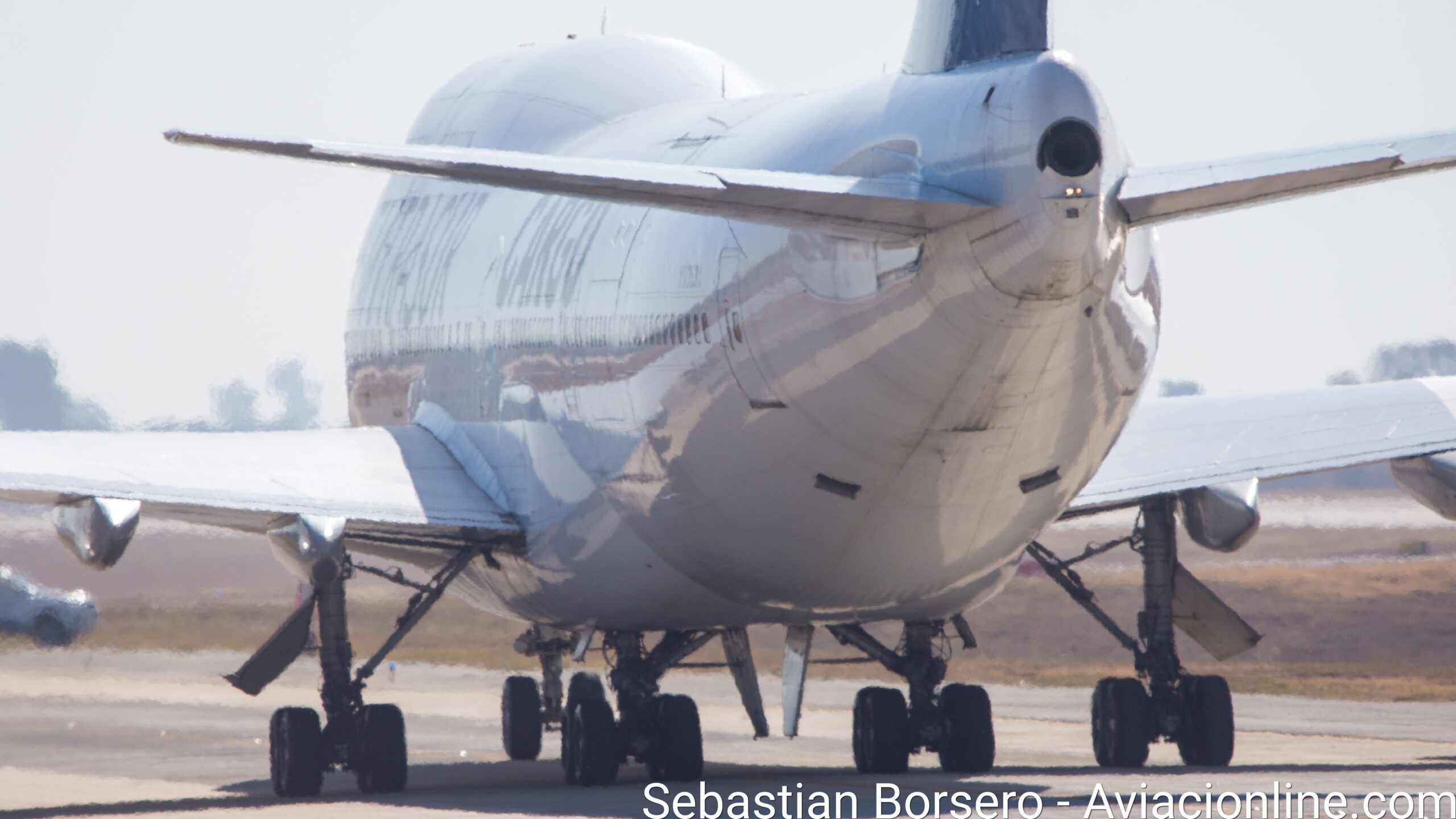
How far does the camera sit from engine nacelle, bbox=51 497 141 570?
1891 cm

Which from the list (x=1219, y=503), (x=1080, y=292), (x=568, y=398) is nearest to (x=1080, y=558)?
(x=1219, y=503)

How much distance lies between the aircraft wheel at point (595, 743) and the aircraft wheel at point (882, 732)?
2.40 meters

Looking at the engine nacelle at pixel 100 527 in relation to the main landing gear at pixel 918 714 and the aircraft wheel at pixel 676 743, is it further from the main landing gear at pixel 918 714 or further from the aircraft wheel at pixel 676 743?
the main landing gear at pixel 918 714

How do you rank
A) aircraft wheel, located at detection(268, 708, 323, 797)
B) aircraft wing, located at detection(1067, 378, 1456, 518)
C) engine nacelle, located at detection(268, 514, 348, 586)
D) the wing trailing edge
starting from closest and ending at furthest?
the wing trailing edge, engine nacelle, located at detection(268, 514, 348, 586), aircraft wheel, located at detection(268, 708, 323, 797), aircraft wing, located at detection(1067, 378, 1456, 518)

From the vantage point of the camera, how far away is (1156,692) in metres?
22.9

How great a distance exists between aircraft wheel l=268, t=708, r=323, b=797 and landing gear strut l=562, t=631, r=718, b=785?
258cm

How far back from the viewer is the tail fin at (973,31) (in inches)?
626

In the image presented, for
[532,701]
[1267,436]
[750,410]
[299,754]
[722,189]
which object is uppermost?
[722,189]

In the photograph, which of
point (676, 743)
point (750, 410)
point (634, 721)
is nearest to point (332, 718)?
point (634, 721)

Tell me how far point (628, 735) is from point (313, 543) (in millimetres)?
3235

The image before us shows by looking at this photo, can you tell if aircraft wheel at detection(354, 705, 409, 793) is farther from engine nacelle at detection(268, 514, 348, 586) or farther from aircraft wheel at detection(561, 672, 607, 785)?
aircraft wheel at detection(561, 672, 607, 785)

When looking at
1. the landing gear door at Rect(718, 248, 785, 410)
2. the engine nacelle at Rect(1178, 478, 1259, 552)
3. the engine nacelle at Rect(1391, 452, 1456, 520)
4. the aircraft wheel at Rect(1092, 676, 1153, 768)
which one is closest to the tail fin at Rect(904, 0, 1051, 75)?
the landing gear door at Rect(718, 248, 785, 410)

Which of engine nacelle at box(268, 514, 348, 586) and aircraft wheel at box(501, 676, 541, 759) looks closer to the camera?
engine nacelle at box(268, 514, 348, 586)

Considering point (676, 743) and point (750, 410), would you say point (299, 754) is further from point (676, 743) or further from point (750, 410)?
point (750, 410)
